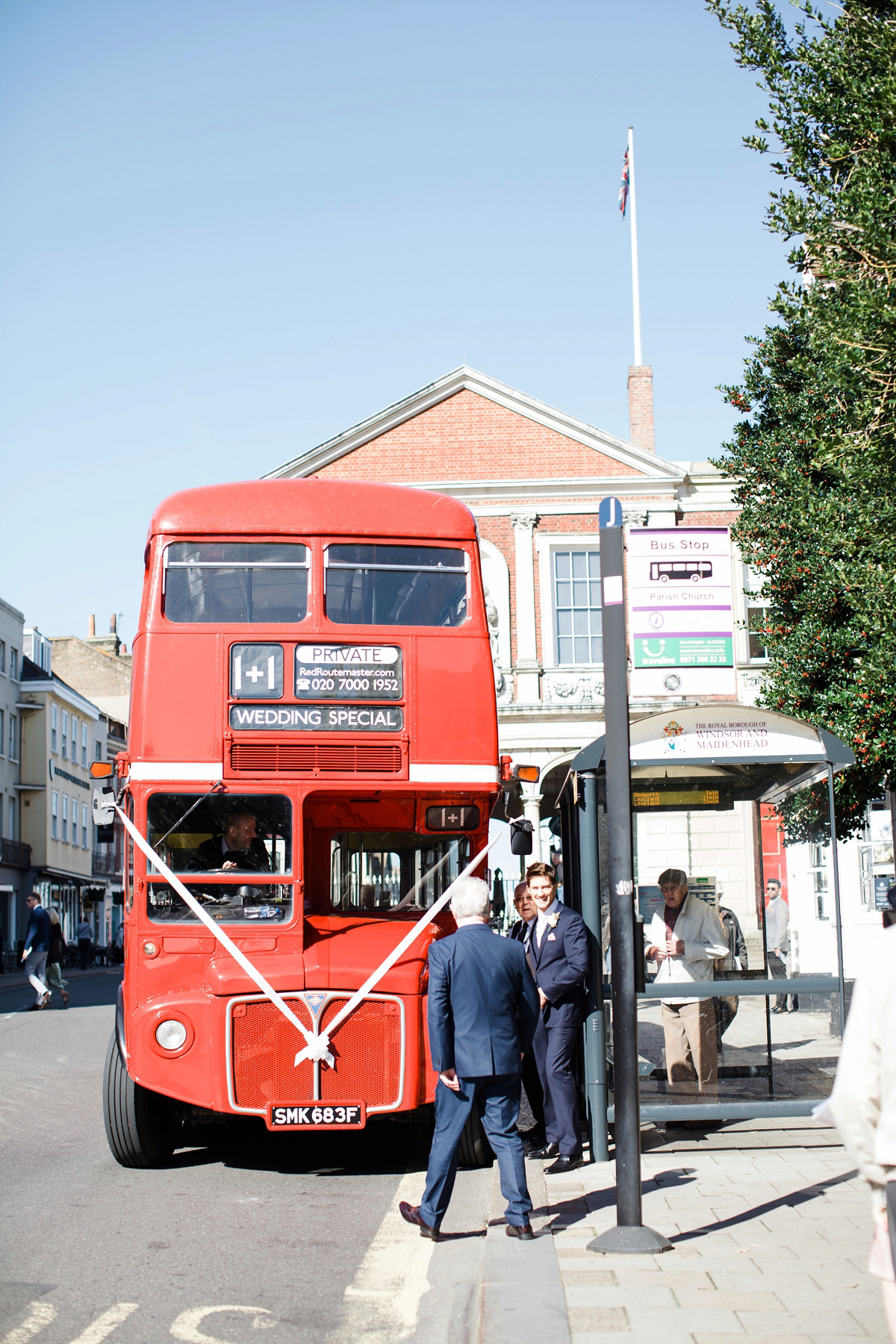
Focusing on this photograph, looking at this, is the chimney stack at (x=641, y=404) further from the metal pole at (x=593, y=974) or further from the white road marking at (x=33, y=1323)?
the white road marking at (x=33, y=1323)

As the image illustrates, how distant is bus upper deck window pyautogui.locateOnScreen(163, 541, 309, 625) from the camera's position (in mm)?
9414

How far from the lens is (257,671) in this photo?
9.21 metres

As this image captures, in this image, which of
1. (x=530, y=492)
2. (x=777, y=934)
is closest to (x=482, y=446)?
(x=530, y=492)

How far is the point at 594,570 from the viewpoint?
33.7 meters

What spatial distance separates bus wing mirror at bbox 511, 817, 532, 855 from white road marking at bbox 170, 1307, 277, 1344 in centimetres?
403

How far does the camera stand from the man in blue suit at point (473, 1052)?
662 cm

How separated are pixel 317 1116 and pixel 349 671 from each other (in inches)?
108

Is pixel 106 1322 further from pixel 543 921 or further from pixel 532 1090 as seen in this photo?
pixel 532 1090

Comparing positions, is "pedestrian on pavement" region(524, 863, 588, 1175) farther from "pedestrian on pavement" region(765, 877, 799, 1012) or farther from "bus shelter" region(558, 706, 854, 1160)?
"pedestrian on pavement" region(765, 877, 799, 1012)

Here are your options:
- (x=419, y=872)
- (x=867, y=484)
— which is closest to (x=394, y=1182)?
(x=419, y=872)

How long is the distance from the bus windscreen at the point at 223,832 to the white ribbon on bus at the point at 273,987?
0.12 meters

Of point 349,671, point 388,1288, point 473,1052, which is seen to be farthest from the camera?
point 349,671

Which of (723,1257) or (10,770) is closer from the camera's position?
(723,1257)

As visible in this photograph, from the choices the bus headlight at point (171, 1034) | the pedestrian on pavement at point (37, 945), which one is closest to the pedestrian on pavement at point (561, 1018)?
the bus headlight at point (171, 1034)
